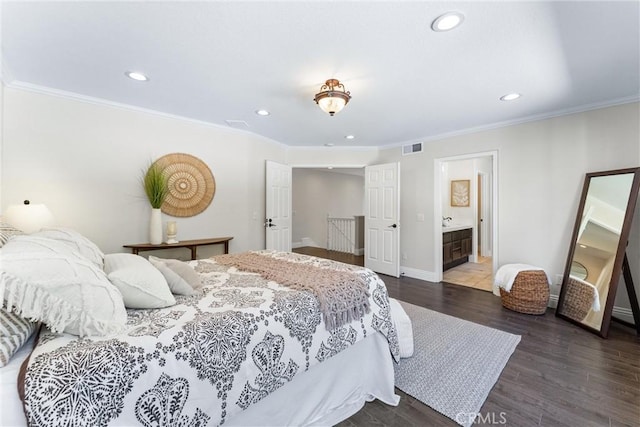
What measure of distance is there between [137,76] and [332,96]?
71.0 inches

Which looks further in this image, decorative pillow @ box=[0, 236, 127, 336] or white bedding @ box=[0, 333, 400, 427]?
white bedding @ box=[0, 333, 400, 427]

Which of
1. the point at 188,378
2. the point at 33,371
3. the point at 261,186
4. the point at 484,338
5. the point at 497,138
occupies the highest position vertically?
the point at 497,138

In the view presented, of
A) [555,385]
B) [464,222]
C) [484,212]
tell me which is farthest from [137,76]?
[484,212]

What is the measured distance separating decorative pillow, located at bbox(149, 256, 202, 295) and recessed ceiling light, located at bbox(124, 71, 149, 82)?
177 centimetres

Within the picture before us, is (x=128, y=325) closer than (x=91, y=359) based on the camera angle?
No

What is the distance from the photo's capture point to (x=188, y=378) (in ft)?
3.32

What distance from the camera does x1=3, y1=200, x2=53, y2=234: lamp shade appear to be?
2.19 metres

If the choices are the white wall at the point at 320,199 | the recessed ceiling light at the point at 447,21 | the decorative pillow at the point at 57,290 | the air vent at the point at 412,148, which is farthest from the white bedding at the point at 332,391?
the white wall at the point at 320,199

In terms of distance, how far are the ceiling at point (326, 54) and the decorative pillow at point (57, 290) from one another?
1.51 metres

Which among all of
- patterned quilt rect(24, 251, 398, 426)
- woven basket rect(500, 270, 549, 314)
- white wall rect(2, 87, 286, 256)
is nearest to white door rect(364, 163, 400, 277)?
woven basket rect(500, 270, 549, 314)

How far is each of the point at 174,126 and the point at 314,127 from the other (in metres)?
1.90

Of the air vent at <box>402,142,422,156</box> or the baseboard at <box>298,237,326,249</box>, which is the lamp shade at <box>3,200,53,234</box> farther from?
the baseboard at <box>298,237,326,249</box>

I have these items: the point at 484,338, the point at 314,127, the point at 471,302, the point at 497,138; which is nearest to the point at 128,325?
the point at 484,338

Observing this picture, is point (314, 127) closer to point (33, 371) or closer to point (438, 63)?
point (438, 63)
